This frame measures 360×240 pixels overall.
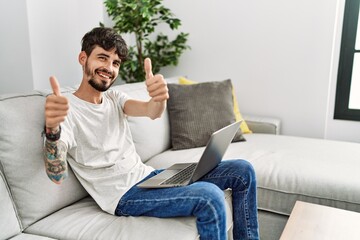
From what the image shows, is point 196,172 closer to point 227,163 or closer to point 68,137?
point 227,163

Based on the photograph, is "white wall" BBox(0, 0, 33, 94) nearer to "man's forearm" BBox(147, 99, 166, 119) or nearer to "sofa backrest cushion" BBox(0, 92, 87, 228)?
"sofa backrest cushion" BBox(0, 92, 87, 228)

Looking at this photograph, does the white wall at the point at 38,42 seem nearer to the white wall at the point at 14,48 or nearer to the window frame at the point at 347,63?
the white wall at the point at 14,48

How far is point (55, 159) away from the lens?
1.12 meters

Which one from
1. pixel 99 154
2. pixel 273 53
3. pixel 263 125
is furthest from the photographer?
pixel 273 53

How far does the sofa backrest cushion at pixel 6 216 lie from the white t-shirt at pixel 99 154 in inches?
9.6

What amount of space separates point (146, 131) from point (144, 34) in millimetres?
1252

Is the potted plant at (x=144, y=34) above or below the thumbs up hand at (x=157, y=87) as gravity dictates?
above

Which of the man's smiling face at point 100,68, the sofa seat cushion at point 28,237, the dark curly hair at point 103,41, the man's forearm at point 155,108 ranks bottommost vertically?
the sofa seat cushion at point 28,237

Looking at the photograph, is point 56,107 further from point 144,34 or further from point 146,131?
point 144,34

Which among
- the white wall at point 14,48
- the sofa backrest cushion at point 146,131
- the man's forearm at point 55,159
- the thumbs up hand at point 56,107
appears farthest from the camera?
the white wall at point 14,48

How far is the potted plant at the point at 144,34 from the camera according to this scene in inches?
95.7

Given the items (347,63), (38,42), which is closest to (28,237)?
(38,42)

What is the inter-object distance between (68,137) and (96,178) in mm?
218

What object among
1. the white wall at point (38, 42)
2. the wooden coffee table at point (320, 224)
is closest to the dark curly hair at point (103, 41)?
the wooden coffee table at point (320, 224)
